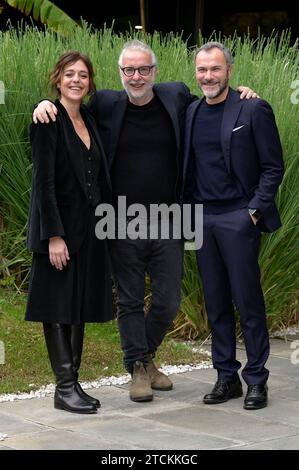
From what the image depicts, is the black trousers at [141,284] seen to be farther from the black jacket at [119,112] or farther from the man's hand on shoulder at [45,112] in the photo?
the man's hand on shoulder at [45,112]

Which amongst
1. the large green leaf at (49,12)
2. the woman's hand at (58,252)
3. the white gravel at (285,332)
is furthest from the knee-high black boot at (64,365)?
the large green leaf at (49,12)

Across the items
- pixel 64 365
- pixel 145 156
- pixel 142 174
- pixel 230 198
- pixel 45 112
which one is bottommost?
pixel 64 365

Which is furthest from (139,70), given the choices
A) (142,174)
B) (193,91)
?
(193,91)

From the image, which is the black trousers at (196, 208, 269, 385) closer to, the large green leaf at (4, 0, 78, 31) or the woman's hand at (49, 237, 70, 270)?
the woman's hand at (49, 237, 70, 270)

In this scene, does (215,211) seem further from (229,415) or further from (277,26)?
(277,26)

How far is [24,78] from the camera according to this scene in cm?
884

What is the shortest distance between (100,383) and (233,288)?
3.96 ft

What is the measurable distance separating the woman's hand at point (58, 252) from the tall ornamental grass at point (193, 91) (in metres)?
2.14

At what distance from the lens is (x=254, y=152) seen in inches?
243

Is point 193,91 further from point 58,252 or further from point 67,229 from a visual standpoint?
point 58,252

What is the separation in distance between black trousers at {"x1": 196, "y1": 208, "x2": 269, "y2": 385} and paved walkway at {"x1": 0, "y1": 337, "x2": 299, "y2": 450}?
256 millimetres

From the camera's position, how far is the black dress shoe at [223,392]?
6.33 metres

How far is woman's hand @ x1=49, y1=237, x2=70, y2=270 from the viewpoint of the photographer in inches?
236

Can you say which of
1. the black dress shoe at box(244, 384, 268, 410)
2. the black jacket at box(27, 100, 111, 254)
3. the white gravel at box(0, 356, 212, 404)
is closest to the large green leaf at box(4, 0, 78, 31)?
the white gravel at box(0, 356, 212, 404)
